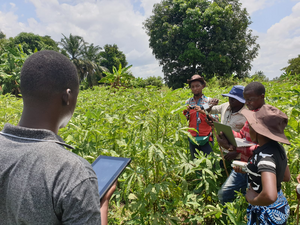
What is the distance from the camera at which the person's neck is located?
2.64 ft

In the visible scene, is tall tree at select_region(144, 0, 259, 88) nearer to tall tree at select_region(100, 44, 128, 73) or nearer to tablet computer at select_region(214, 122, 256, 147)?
tablet computer at select_region(214, 122, 256, 147)

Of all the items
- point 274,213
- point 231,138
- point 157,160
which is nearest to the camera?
point 274,213

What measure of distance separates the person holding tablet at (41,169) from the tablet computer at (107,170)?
250mm

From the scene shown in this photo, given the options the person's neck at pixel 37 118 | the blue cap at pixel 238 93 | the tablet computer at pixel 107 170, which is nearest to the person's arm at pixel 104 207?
the tablet computer at pixel 107 170

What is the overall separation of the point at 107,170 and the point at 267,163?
3.58ft

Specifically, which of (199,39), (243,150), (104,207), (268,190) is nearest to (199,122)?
(243,150)

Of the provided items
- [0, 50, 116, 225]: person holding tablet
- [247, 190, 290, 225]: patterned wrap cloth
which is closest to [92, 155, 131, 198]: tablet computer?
[0, 50, 116, 225]: person holding tablet

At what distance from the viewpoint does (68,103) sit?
34.0 inches

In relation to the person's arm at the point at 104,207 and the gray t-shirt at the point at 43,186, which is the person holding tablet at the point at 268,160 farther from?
the gray t-shirt at the point at 43,186

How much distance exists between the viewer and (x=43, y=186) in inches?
26.9

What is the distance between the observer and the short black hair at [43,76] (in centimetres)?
80

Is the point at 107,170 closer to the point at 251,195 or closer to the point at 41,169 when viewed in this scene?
the point at 41,169

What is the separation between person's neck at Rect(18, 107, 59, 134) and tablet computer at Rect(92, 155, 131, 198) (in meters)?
0.39

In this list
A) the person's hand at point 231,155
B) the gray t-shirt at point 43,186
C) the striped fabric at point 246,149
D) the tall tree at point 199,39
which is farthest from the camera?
the tall tree at point 199,39
